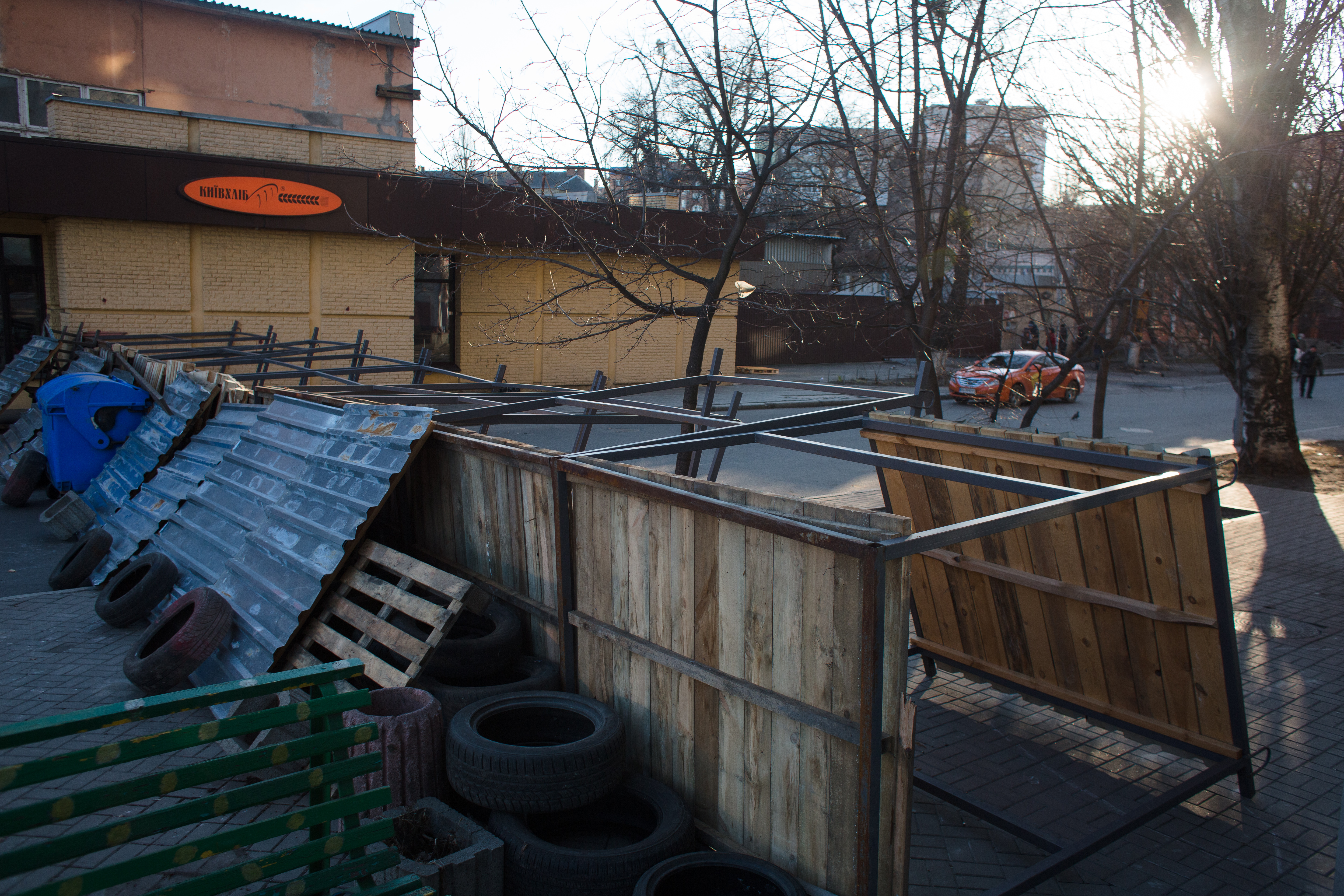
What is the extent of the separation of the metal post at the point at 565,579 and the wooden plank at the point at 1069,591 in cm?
195

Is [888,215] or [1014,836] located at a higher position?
[888,215]

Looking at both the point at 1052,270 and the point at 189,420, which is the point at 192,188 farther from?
the point at 1052,270

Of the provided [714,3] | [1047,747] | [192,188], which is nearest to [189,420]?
[714,3]

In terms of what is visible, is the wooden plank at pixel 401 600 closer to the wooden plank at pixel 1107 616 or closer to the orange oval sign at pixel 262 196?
the wooden plank at pixel 1107 616

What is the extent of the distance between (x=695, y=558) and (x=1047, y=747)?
2890 mm

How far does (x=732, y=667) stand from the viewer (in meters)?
3.46

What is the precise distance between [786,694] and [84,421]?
946 centimetres

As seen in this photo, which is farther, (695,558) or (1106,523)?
(1106,523)

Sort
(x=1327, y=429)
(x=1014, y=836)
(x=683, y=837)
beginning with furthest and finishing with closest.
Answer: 1. (x=1327, y=429)
2. (x=1014, y=836)
3. (x=683, y=837)

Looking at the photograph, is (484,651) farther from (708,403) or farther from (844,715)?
(708,403)

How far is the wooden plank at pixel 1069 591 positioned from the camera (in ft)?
14.1

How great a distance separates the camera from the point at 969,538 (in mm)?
2939

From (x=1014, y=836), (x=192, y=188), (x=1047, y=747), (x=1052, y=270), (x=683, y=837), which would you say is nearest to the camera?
(x=683, y=837)

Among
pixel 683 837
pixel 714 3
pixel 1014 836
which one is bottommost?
pixel 1014 836
